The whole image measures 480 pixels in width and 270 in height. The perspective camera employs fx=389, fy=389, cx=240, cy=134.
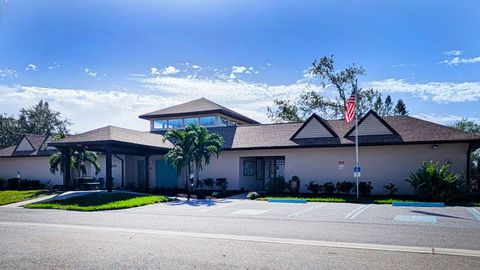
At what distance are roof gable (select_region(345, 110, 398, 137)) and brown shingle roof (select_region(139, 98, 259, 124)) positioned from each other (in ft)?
40.6

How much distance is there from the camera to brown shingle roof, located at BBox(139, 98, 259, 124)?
3195 cm

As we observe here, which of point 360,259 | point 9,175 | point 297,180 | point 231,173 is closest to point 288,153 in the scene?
point 297,180

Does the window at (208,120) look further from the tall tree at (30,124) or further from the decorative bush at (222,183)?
the tall tree at (30,124)

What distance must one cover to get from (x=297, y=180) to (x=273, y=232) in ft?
43.2

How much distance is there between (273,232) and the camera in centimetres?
1050

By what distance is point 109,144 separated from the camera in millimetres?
21281

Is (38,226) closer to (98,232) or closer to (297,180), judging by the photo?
(98,232)

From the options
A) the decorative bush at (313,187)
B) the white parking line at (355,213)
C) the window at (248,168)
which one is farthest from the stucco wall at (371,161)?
the white parking line at (355,213)

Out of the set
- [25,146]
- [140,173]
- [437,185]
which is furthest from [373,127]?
[25,146]

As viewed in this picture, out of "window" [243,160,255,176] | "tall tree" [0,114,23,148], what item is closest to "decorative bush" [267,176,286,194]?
"window" [243,160,255,176]

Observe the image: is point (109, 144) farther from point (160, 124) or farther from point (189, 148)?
point (160, 124)

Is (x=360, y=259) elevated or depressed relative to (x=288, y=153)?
depressed

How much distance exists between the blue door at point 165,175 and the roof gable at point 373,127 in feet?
40.7

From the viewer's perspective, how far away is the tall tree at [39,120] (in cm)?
6187
